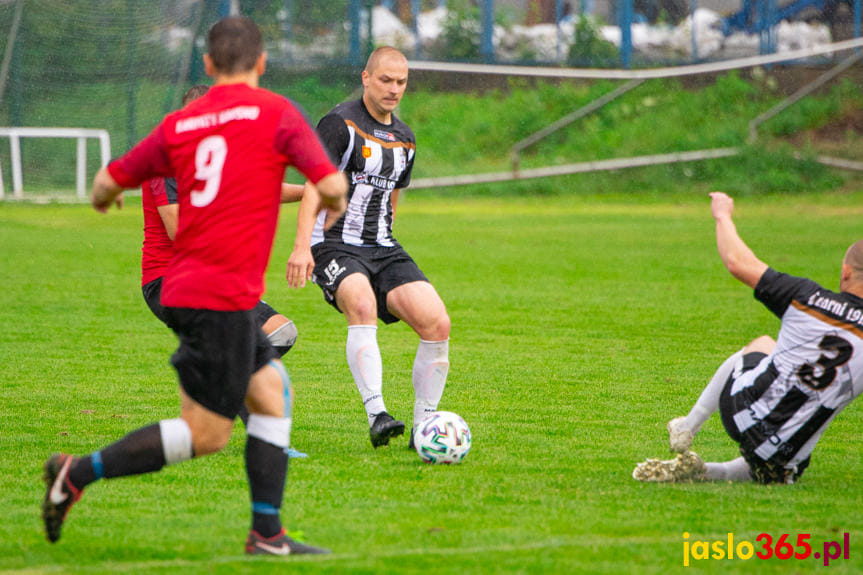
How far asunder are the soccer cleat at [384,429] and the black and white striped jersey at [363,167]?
1.07 meters

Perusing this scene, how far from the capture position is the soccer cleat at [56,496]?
405 cm

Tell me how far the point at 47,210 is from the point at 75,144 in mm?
1437

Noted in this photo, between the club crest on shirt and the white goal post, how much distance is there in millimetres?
16645

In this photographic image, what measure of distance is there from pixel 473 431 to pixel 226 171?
123 inches

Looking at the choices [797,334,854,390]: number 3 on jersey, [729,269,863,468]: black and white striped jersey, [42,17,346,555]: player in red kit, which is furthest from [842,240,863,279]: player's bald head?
[42,17,346,555]: player in red kit

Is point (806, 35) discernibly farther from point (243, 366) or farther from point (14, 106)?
point (243, 366)

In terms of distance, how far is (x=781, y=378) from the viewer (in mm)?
5168

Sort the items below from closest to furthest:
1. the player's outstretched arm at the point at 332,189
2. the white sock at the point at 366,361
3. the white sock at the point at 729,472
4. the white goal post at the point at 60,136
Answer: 1. the player's outstretched arm at the point at 332,189
2. the white sock at the point at 729,472
3. the white sock at the point at 366,361
4. the white goal post at the point at 60,136

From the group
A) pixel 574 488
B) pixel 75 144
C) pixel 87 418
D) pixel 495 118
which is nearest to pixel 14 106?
pixel 75 144

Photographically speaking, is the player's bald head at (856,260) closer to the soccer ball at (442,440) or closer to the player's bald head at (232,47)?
the soccer ball at (442,440)

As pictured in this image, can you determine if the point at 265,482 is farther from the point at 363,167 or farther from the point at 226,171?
the point at 363,167

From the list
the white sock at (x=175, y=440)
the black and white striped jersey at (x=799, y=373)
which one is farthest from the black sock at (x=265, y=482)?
the black and white striped jersey at (x=799, y=373)

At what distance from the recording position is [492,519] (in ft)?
15.3

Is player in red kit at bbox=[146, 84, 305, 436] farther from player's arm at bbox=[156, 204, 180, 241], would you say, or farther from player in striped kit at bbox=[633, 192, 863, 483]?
player in striped kit at bbox=[633, 192, 863, 483]
